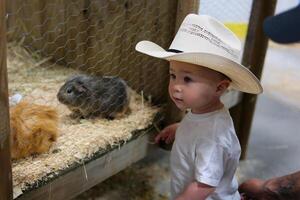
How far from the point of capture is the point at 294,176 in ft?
4.84

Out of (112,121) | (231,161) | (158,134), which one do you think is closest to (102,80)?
(112,121)

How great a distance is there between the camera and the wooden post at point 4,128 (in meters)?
0.85

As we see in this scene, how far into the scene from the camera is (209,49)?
41.5 inches

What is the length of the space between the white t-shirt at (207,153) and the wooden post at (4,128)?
0.45 metres

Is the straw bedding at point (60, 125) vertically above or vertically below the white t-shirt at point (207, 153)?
below

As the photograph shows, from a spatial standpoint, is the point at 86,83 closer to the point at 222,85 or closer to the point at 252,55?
the point at 222,85

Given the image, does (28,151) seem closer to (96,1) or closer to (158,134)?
(158,134)

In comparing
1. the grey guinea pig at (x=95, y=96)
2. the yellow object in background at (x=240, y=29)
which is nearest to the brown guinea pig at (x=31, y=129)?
the grey guinea pig at (x=95, y=96)

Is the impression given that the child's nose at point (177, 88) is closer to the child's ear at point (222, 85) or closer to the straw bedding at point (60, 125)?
the child's ear at point (222, 85)

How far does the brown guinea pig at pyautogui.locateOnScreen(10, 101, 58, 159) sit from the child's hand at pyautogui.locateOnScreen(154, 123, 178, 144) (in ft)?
1.20

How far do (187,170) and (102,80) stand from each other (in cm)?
51

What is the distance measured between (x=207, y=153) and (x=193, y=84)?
0.59 ft

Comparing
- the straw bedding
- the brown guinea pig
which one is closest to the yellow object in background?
the straw bedding

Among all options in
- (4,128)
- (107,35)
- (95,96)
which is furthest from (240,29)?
(4,128)
